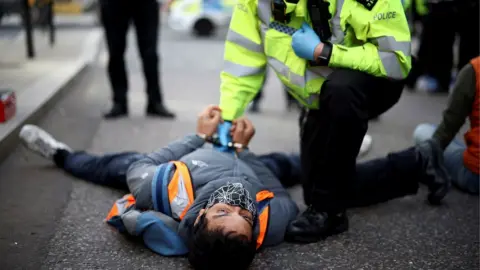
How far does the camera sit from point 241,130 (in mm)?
3334

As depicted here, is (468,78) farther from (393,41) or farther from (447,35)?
(447,35)

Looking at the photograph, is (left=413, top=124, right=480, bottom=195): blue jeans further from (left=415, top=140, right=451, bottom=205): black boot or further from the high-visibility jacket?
the high-visibility jacket

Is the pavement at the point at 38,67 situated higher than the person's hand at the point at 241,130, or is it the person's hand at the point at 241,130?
the person's hand at the point at 241,130

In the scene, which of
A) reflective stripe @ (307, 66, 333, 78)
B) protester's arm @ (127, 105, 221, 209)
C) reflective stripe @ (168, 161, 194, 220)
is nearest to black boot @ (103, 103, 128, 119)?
protester's arm @ (127, 105, 221, 209)

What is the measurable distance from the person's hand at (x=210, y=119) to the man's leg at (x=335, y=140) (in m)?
0.45

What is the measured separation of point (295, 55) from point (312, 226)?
31.6 inches

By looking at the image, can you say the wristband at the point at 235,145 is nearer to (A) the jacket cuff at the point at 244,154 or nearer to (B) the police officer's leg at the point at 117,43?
(A) the jacket cuff at the point at 244,154

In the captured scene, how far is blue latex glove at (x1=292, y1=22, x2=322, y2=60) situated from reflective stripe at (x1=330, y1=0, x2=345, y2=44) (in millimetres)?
92

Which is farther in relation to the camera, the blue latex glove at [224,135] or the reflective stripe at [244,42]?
the blue latex glove at [224,135]

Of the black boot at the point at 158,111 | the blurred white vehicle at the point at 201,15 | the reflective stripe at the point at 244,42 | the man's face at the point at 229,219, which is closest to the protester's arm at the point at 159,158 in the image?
the reflective stripe at the point at 244,42

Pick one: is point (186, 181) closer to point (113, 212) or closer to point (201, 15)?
point (113, 212)

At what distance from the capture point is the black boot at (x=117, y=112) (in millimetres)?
5825

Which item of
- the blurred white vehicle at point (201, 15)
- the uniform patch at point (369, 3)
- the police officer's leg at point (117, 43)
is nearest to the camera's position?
the uniform patch at point (369, 3)

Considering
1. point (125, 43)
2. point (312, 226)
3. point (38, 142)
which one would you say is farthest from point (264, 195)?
point (125, 43)
